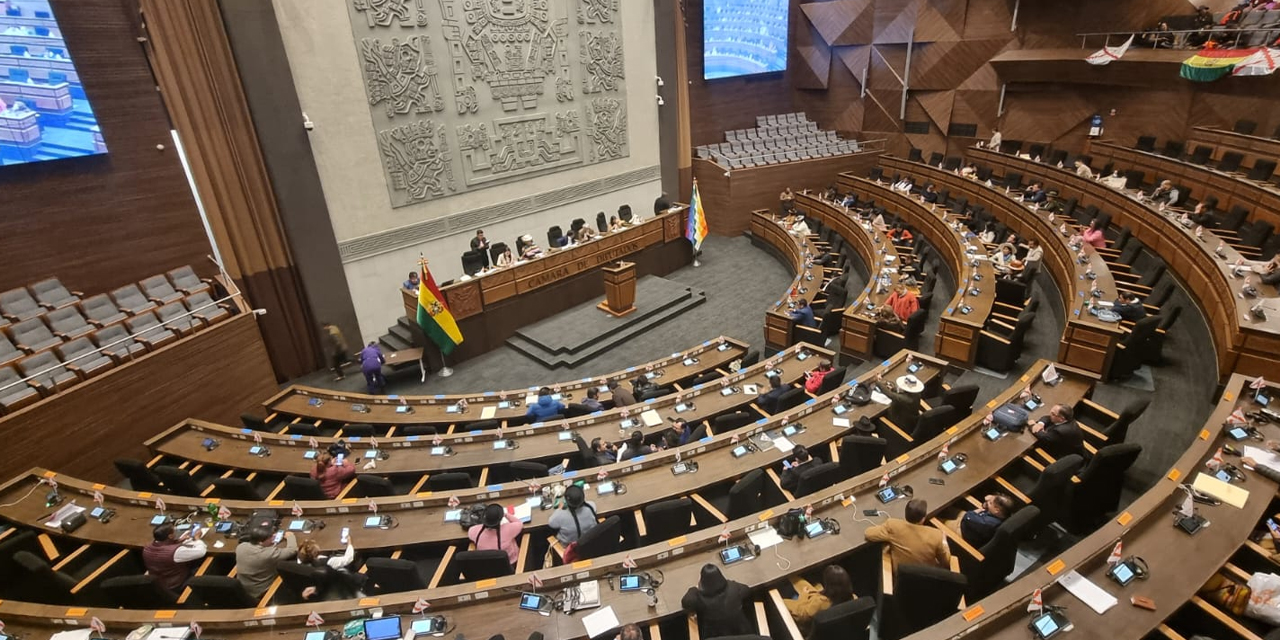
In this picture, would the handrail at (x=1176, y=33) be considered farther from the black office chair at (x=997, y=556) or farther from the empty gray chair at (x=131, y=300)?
the empty gray chair at (x=131, y=300)

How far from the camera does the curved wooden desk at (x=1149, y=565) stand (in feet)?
10.6

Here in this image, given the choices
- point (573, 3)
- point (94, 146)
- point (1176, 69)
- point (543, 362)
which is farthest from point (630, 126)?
point (1176, 69)

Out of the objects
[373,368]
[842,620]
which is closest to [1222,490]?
[842,620]

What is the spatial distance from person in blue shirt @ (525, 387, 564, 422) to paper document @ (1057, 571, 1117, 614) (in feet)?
15.4

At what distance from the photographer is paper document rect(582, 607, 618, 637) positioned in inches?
136

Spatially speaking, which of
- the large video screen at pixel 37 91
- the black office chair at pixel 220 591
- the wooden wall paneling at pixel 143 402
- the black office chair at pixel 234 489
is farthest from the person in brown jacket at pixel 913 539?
the large video screen at pixel 37 91

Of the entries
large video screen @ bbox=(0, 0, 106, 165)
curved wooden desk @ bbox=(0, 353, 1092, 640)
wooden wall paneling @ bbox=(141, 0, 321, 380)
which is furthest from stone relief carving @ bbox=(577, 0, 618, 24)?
curved wooden desk @ bbox=(0, 353, 1092, 640)

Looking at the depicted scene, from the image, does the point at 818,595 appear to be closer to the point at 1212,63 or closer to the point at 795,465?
the point at 795,465

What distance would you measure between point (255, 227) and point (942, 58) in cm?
1574

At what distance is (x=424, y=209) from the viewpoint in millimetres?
10586

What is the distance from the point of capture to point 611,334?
997 centimetres

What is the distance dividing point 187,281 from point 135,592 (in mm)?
5728

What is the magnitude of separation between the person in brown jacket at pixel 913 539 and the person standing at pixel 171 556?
4.92m

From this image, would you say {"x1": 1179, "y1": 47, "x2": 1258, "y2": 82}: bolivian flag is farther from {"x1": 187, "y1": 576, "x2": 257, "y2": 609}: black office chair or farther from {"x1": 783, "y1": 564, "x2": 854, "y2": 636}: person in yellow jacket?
{"x1": 187, "y1": 576, "x2": 257, "y2": 609}: black office chair
